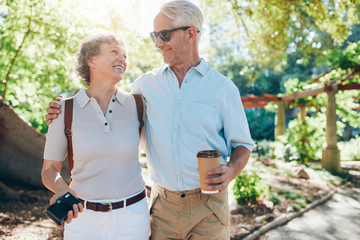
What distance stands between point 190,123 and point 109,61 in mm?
670

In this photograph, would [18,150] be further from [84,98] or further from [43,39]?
[84,98]

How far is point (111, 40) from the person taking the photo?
207cm

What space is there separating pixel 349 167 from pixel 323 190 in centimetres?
500

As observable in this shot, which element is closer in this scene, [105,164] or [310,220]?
[105,164]

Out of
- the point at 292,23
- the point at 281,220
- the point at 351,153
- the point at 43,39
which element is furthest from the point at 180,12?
the point at 351,153

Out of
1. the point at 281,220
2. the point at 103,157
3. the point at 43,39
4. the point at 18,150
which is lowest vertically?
the point at 281,220

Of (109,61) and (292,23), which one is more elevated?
(292,23)

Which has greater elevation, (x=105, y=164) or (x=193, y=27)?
(x=193, y=27)

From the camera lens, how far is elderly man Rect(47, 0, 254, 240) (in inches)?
78.1

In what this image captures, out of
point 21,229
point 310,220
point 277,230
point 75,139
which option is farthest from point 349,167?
point 75,139

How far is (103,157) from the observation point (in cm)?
189

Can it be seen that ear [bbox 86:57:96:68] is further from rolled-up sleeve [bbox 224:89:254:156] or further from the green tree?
the green tree

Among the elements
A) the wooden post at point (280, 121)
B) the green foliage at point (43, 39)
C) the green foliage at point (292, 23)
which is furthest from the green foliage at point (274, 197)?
the wooden post at point (280, 121)

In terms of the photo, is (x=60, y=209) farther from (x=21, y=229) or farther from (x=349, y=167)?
(x=349, y=167)
